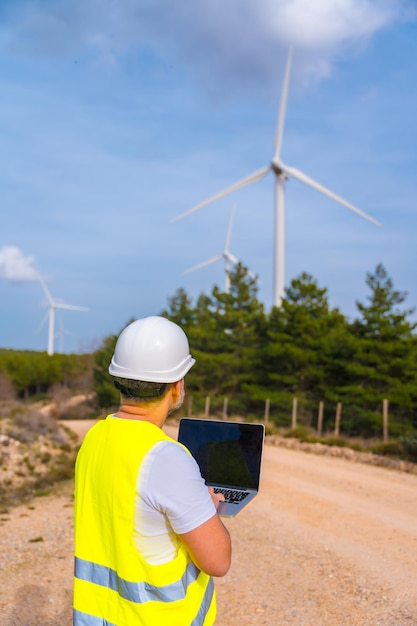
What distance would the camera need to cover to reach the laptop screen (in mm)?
2428

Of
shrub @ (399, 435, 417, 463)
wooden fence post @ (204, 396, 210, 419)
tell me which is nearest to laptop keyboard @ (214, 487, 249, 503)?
shrub @ (399, 435, 417, 463)

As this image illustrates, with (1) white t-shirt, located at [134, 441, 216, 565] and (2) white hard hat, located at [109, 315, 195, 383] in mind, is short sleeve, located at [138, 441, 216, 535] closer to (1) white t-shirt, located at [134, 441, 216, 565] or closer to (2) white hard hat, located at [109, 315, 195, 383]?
(1) white t-shirt, located at [134, 441, 216, 565]

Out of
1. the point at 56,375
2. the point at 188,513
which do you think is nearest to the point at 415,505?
the point at 188,513

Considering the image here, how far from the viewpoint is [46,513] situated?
954 cm

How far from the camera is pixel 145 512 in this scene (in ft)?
6.18

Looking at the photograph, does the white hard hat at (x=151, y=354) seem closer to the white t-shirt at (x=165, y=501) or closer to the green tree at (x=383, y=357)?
the white t-shirt at (x=165, y=501)

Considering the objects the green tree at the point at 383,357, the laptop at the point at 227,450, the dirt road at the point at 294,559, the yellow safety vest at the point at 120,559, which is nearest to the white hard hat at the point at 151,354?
the yellow safety vest at the point at 120,559

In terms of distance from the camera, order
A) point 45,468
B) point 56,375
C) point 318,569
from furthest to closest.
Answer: point 56,375 → point 45,468 → point 318,569

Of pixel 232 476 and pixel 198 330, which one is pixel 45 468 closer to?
pixel 232 476

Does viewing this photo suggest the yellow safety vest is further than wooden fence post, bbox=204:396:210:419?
No

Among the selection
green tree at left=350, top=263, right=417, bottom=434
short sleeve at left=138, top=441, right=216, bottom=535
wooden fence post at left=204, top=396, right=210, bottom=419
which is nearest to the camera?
short sleeve at left=138, top=441, right=216, bottom=535

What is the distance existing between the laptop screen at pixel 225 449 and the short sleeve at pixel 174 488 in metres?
0.58

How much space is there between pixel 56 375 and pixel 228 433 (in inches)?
2544

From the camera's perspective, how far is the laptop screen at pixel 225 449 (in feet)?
7.97
